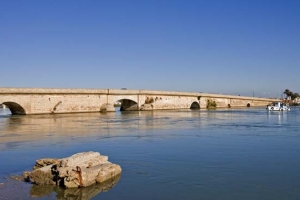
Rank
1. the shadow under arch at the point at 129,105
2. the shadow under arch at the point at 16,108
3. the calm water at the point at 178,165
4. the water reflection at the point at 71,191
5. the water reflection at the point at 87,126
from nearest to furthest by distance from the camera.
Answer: the water reflection at the point at 71,191, the calm water at the point at 178,165, the water reflection at the point at 87,126, the shadow under arch at the point at 16,108, the shadow under arch at the point at 129,105

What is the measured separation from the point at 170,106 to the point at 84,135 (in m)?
43.7

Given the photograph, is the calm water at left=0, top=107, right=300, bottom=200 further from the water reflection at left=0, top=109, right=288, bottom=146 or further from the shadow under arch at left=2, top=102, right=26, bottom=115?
the shadow under arch at left=2, top=102, right=26, bottom=115

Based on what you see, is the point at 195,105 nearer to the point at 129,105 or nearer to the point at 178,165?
the point at 129,105

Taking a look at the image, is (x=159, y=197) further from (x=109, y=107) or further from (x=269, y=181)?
(x=109, y=107)

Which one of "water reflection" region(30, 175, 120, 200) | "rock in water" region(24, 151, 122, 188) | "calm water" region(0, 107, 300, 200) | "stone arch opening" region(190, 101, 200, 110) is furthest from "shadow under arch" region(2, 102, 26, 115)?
"stone arch opening" region(190, 101, 200, 110)

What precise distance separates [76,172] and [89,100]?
40.8 m

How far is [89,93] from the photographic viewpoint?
4866cm

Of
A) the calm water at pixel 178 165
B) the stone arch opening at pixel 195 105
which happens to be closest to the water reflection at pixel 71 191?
the calm water at pixel 178 165

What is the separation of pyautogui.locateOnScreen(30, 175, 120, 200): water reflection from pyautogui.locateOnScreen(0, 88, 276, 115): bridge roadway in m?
32.8

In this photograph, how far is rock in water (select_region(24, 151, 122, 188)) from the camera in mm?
8961

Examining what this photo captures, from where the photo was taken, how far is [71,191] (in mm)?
8734

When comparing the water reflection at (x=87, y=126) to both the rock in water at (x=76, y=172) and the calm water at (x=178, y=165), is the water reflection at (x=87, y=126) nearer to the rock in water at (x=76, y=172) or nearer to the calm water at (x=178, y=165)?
the calm water at (x=178, y=165)

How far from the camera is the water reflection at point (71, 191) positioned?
27.6 feet

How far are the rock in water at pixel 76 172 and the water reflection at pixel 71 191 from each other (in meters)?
0.15
